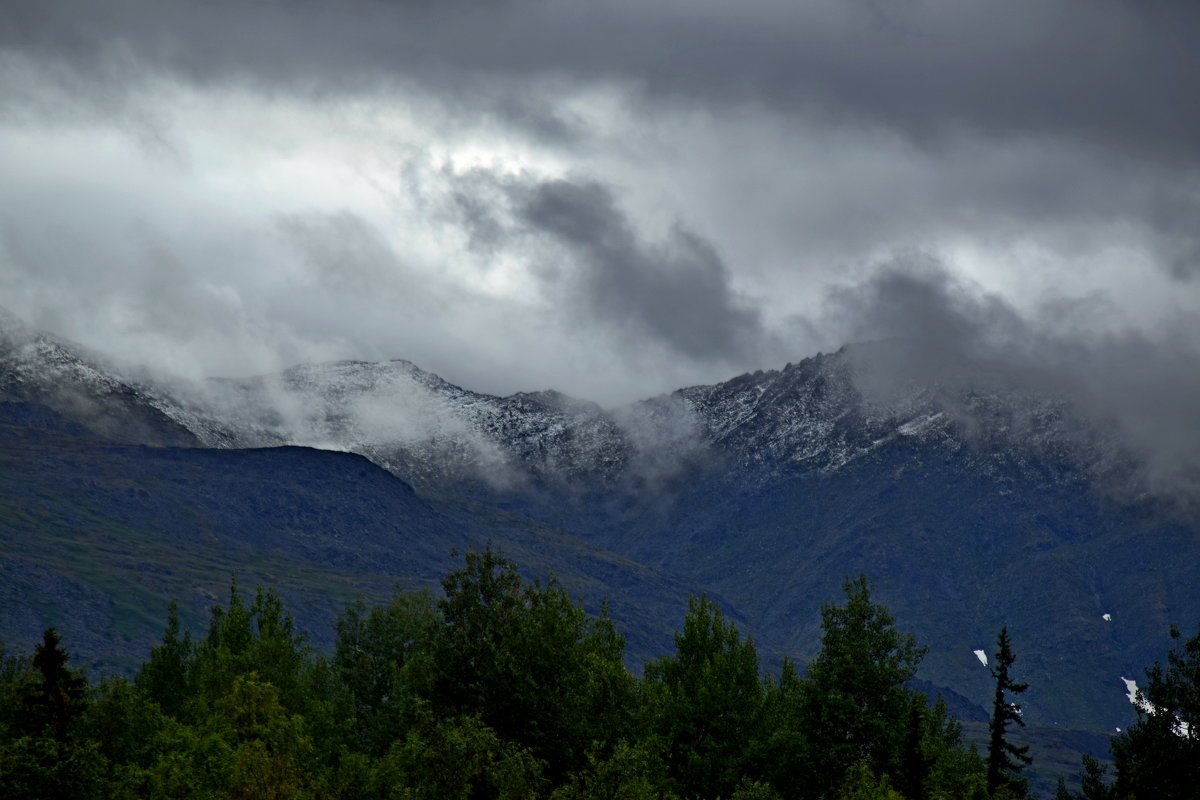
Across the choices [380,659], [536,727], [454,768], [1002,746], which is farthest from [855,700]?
[380,659]

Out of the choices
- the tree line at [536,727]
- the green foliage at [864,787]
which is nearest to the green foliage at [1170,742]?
the tree line at [536,727]

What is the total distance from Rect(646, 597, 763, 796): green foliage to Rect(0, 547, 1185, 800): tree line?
0.45 ft

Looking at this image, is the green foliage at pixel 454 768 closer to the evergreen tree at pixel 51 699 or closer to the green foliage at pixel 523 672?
the green foliage at pixel 523 672

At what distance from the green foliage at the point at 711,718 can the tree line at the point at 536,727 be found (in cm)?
14

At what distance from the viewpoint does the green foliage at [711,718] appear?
290 feet

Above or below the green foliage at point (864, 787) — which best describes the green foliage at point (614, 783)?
below

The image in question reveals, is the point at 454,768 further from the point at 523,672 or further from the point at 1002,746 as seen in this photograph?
the point at 1002,746

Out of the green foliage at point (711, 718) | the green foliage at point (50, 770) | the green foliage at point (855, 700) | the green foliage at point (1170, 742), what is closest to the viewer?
the green foliage at point (50, 770)

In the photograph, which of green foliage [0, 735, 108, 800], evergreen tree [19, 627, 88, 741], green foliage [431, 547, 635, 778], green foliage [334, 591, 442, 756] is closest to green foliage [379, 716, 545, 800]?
green foliage [431, 547, 635, 778]

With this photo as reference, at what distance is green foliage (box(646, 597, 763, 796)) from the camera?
88.3m

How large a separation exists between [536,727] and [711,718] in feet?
46.4

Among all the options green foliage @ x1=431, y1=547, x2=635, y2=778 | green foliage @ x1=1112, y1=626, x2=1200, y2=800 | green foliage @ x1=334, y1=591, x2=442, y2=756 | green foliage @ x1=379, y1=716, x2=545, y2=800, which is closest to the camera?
green foliage @ x1=379, y1=716, x2=545, y2=800

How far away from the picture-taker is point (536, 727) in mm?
81625

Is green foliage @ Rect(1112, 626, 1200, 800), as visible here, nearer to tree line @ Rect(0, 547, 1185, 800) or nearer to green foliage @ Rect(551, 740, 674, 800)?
tree line @ Rect(0, 547, 1185, 800)
